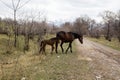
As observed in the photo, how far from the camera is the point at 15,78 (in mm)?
9273

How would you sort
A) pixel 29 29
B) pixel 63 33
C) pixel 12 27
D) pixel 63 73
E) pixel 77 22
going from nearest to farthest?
pixel 63 73 < pixel 63 33 < pixel 12 27 < pixel 29 29 < pixel 77 22

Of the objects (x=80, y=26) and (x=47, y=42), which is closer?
(x=47, y=42)

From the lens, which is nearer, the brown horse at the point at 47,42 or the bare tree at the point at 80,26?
the brown horse at the point at 47,42

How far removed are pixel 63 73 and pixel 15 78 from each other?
92.4 inches

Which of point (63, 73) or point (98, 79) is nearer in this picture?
point (98, 79)

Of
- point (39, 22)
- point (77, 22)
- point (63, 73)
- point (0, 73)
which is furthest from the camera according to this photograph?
point (77, 22)

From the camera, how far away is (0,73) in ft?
32.4

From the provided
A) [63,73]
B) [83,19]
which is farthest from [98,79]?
[83,19]

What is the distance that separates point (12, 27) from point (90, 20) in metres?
111

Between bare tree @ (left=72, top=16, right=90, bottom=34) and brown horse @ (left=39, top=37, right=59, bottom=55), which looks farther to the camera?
bare tree @ (left=72, top=16, right=90, bottom=34)

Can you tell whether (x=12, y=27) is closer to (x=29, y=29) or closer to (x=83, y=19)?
(x=29, y=29)

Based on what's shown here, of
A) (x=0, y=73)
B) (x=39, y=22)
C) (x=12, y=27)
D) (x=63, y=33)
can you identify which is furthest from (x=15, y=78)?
(x=39, y=22)

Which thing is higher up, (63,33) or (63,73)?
(63,33)

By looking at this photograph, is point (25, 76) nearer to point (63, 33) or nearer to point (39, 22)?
point (63, 33)
